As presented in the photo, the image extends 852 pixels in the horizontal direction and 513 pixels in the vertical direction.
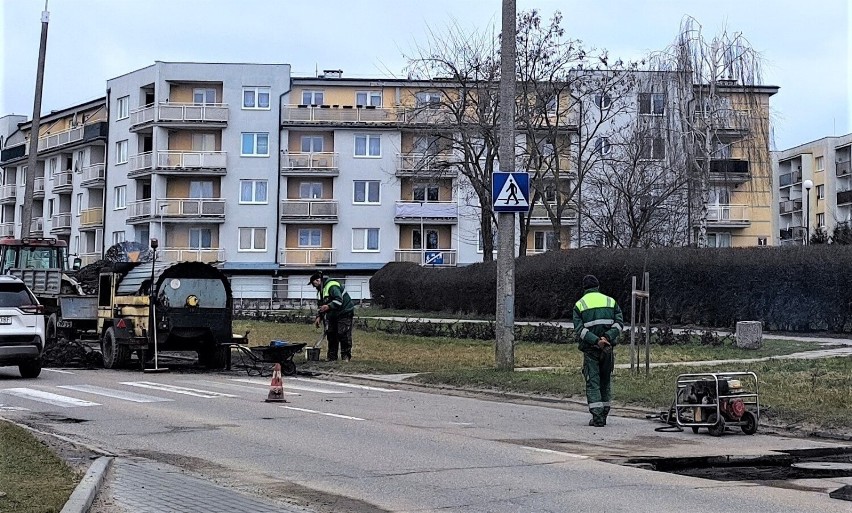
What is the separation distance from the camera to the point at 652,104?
45562 millimetres

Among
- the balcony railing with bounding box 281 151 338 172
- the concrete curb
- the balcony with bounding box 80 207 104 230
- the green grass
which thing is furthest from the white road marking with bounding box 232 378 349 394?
the balcony with bounding box 80 207 104 230

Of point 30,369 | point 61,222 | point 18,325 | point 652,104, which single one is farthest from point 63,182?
point 18,325

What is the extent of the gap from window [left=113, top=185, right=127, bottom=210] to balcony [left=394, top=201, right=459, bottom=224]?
18.1 meters

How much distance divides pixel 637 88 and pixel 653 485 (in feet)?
125

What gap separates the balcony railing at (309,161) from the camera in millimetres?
69500

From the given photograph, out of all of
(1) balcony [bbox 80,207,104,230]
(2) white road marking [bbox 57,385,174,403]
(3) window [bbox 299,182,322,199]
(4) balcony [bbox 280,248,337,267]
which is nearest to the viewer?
(2) white road marking [bbox 57,385,174,403]

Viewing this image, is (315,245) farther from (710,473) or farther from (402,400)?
(710,473)

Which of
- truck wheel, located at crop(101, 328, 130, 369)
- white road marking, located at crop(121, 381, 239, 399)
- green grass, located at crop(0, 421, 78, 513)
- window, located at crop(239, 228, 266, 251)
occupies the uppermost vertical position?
window, located at crop(239, 228, 266, 251)

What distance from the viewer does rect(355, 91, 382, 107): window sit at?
2827 inches

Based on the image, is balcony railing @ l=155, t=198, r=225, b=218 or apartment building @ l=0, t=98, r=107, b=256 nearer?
balcony railing @ l=155, t=198, r=225, b=218

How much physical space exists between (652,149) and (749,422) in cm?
3342

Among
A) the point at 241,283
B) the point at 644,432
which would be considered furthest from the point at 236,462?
the point at 241,283

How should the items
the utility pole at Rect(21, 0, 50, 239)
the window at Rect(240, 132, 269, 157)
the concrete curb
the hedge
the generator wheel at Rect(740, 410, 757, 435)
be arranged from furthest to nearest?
the window at Rect(240, 132, 269, 157) → the utility pole at Rect(21, 0, 50, 239) → the hedge → the generator wheel at Rect(740, 410, 757, 435) → the concrete curb

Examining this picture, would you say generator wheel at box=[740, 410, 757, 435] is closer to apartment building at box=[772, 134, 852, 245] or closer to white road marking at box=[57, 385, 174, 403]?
white road marking at box=[57, 385, 174, 403]
